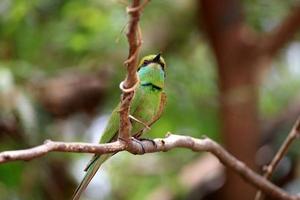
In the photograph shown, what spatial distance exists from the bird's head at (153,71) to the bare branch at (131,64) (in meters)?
0.30

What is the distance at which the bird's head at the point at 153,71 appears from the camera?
129cm

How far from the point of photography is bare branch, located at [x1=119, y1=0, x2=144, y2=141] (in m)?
0.76

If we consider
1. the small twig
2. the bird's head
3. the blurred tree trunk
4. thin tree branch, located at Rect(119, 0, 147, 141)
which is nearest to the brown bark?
the blurred tree trunk

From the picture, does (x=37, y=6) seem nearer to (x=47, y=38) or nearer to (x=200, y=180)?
(x=47, y=38)

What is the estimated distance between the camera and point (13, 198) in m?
2.26

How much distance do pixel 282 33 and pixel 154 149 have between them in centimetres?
152

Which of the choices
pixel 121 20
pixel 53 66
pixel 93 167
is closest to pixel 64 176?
pixel 53 66

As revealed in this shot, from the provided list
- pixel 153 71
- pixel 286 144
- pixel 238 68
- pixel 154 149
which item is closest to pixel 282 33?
pixel 238 68

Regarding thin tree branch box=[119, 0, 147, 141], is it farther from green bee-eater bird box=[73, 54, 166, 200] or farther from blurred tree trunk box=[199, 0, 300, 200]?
blurred tree trunk box=[199, 0, 300, 200]

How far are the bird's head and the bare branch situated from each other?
301mm

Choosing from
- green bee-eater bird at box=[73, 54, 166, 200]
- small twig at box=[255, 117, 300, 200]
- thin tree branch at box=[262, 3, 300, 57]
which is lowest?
small twig at box=[255, 117, 300, 200]

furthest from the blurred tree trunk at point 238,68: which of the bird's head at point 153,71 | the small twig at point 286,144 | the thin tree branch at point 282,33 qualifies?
the bird's head at point 153,71

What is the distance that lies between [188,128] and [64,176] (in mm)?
562

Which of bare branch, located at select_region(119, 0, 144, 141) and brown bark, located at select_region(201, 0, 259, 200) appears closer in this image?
bare branch, located at select_region(119, 0, 144, 141)
